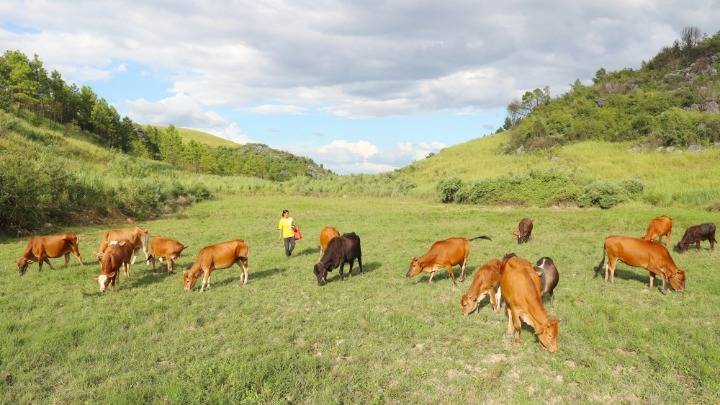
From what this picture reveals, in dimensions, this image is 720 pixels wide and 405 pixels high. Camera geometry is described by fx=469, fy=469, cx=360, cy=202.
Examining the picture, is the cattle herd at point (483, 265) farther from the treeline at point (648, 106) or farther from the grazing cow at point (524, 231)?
the treeline at point (648, 106)

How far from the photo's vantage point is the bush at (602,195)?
3362cm

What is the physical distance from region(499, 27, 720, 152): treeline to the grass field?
4276 centimetres

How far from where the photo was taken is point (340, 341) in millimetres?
9406

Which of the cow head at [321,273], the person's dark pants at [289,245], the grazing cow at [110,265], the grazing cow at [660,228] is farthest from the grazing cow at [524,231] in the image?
the grazing cow at [110,265]

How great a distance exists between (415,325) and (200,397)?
470 cm

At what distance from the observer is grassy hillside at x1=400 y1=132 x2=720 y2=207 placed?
3404cm

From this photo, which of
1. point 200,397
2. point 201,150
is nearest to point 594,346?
point 200,397

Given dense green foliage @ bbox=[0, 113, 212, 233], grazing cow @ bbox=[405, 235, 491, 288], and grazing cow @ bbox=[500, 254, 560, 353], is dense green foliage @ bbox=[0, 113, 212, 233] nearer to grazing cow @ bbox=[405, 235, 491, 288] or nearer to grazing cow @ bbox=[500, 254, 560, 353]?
grazing cow @ bbox=[405, 235, 491, 288]

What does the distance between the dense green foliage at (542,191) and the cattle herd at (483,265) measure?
15.5 m

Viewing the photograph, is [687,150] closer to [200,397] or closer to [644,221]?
[644,221]

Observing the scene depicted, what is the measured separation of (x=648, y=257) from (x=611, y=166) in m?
40.0

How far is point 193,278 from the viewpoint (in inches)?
521

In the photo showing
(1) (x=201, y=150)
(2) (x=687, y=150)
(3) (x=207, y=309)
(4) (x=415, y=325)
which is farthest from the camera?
(1) (x=201, y=150)

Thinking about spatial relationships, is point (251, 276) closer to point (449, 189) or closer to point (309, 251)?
point (309, 251)
